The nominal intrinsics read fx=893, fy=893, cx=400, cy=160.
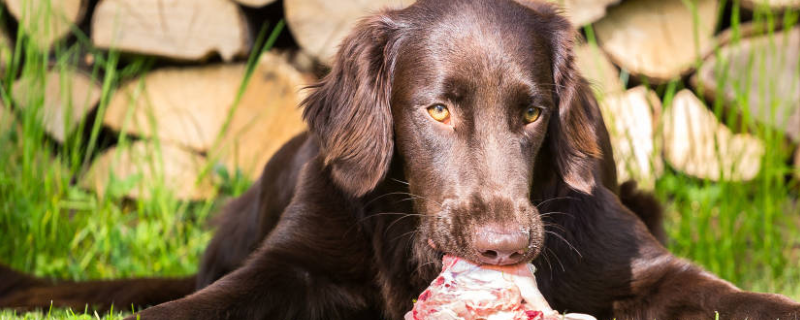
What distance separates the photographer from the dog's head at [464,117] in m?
2.05

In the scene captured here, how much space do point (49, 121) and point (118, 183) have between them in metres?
0.46

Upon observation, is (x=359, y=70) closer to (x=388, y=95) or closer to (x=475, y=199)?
(x=388, y=95)

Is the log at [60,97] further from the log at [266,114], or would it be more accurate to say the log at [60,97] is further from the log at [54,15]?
the log at [266,114]

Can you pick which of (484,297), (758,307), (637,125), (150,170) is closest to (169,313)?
(484,297)

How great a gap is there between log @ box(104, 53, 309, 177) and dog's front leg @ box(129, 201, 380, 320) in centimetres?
152

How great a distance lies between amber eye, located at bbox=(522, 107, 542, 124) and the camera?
220 centimetres

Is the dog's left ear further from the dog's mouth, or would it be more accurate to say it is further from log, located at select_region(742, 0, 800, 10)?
log, located at select_region(742, 0, 800, 10)

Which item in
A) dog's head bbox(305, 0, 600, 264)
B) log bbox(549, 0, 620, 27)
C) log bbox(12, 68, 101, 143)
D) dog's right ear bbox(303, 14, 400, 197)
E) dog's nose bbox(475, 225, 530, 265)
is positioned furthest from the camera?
log bbox(549, 0, 620, 27)

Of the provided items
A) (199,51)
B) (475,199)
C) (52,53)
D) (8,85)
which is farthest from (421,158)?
(52,53)

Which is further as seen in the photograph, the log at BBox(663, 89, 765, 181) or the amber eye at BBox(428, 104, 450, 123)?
the log at BBox(663, 89, 765, 181)

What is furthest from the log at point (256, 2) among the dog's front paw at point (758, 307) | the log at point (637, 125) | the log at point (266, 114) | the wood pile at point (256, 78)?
the dog's front paw at point (758, 307)

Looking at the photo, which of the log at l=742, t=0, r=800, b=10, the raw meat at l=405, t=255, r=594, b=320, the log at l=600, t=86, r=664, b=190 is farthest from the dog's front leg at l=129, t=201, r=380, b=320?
the log at l=742, t=0, r=800, b=10

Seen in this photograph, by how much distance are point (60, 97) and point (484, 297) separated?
8.85 feet

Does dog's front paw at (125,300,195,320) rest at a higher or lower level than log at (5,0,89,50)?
higher
